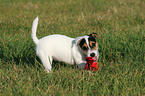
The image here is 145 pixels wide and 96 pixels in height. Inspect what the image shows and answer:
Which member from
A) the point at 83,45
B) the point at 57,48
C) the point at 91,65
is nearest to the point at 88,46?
the point at 83,45

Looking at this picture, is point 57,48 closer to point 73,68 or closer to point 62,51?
point 62,51

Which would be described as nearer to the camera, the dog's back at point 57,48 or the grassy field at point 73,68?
the grassy field at point 73,68

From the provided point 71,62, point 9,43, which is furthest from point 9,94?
point 9,43

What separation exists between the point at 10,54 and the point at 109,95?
209cm

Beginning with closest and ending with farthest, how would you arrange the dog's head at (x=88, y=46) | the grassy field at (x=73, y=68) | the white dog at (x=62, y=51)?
the grassy field at (x=73, y=68) < the dog's head at (x=88, y=46) < the white dog at (x=62, y=51)

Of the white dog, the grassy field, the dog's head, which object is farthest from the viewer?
the white dog

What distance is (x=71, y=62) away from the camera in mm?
3080

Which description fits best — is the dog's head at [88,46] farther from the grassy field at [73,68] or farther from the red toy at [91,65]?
the grassy field at [73,68]

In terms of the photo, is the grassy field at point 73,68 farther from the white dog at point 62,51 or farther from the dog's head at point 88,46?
the dog's head at point 88,46

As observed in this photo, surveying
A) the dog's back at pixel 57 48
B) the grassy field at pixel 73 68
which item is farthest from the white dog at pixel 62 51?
the grassy field at pixel 73 68

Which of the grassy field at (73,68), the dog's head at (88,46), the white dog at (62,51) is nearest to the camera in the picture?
the grassy field at (73,68)

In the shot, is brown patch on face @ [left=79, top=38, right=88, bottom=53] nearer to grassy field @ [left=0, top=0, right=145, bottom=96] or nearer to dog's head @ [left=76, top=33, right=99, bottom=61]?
dog's head @ [left=76, top=33, right=99, bottom=61]

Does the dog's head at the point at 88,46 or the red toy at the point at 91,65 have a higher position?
the dog's head at the point at 88,46

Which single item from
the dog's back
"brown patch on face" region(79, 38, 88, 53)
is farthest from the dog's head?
the dog's back
